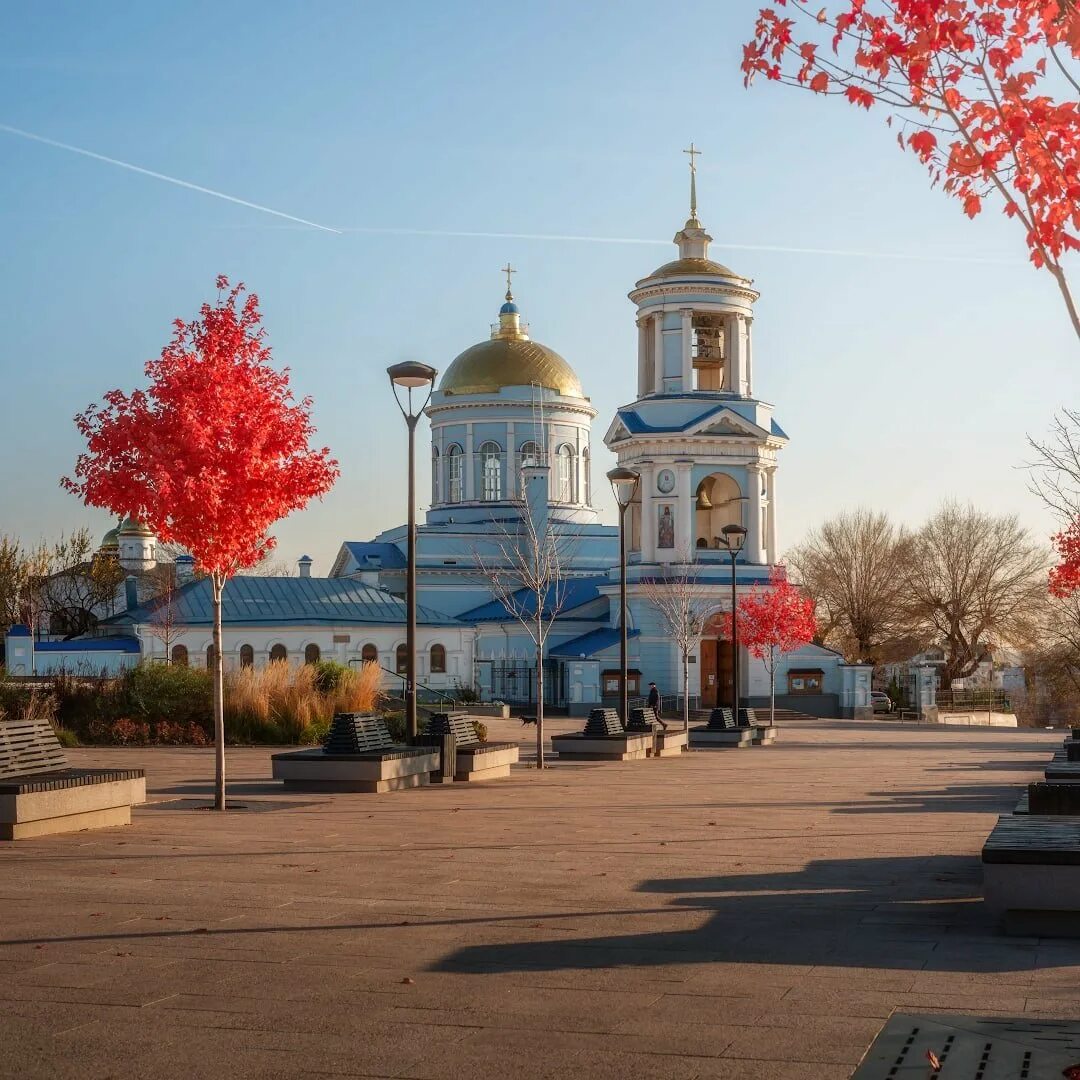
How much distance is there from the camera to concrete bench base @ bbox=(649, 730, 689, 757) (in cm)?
3184

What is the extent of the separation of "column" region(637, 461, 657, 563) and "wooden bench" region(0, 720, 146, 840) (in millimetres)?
48506

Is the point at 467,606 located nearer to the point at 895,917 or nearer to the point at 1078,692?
the point at 1078,692

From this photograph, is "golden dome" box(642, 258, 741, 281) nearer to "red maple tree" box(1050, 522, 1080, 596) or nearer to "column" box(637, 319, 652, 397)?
"column" box(637, 319, 652, 397)

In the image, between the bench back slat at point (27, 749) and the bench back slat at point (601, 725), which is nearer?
the bench back slat at point (27, 749)

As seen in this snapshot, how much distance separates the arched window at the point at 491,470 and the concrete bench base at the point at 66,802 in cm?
6394

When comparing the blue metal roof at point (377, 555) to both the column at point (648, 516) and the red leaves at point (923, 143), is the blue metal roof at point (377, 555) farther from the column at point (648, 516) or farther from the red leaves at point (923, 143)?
the red leaves at point (923, 143)

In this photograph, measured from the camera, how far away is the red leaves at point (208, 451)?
17594 millimetres

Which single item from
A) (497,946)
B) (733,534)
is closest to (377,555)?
(733,534)

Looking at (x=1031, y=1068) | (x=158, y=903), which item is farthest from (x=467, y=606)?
(x=1031, y=1068)

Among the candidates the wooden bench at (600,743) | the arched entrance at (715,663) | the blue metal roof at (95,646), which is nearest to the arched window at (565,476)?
the arched entrance at (715,663)

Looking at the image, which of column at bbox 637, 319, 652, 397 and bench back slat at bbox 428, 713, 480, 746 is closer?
bench back slat at bbox 428, 713, 480, 746

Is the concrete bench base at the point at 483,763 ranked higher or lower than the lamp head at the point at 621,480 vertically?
lower

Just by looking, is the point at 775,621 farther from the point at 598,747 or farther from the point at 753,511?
the point at 598,747

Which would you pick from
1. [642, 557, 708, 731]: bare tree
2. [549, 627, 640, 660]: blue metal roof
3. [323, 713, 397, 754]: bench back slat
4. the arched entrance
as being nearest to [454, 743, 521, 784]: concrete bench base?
[323, 713, 397, 754]: bench back slat
